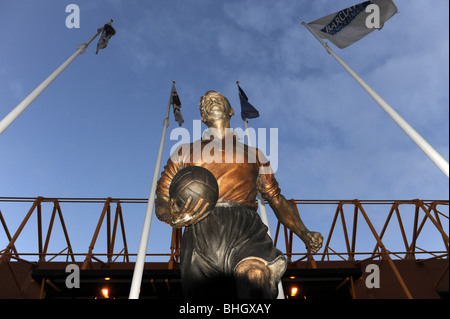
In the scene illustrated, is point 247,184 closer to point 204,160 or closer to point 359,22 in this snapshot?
point 204,160

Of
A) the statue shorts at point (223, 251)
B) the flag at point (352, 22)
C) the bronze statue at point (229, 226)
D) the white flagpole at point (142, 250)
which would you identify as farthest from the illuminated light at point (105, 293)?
the flag at point (352, 22)

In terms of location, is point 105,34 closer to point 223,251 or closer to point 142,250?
point 142,250

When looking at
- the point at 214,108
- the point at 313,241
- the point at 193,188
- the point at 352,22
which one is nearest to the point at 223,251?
the point at 193,188

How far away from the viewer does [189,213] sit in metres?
A: 2.26

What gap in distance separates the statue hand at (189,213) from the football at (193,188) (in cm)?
2

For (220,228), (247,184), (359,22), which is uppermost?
(359,22)

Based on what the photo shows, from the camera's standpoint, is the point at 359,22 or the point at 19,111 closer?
the point at 19,111

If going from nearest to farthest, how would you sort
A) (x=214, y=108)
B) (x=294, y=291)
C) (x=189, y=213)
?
1. (x=189, y=213)
2. (x=214, y=108)
3. (x=294, y=291)

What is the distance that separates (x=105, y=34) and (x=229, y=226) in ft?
22.2

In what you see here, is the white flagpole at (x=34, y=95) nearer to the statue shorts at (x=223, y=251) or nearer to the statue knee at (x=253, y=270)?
the statue shorts at (x=223, y=251)

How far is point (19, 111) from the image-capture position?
455cm
